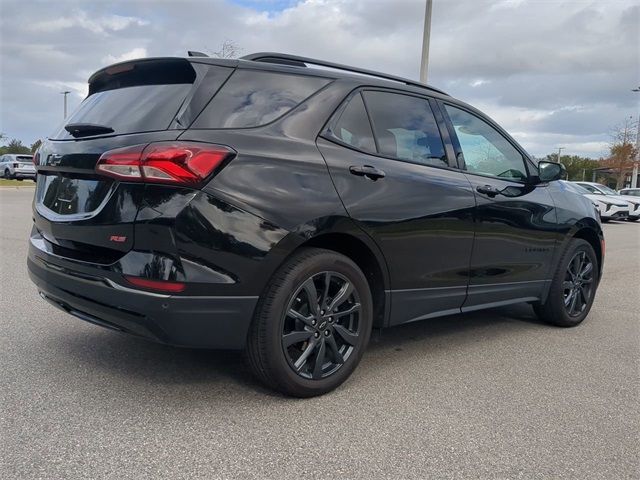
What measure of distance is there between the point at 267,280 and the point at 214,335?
38 cm

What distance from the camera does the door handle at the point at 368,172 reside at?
3.28 m

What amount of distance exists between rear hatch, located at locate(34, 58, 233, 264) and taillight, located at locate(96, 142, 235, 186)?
5 centimetres

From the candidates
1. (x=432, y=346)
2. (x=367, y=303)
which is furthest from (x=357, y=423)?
(x=432, y=346)

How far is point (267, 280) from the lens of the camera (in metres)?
2.93

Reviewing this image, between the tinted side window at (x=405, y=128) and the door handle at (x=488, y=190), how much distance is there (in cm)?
33

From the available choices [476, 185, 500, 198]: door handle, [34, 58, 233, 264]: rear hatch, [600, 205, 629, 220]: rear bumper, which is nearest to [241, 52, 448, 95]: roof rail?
[34, 58, 233, 264]: rear hatch

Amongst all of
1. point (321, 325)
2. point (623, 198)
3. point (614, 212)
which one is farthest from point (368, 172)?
point (623, 198)

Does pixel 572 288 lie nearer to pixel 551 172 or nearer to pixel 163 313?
pixel 551 172

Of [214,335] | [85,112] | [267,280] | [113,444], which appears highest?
[85,112]

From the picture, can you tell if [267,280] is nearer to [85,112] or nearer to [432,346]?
[85,112]

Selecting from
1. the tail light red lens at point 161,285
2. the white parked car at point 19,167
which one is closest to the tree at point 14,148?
the white parked car at point 19,167

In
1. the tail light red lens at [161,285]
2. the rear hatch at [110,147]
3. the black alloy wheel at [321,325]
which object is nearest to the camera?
the tail light red lens at [161,285]

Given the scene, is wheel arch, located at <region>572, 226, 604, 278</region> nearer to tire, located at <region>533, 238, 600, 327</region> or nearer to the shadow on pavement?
tire, located at <region>533, 238, 600, 327</region>

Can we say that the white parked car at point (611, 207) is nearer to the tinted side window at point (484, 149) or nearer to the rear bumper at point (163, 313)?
the tinted side window at point (484, 149)
